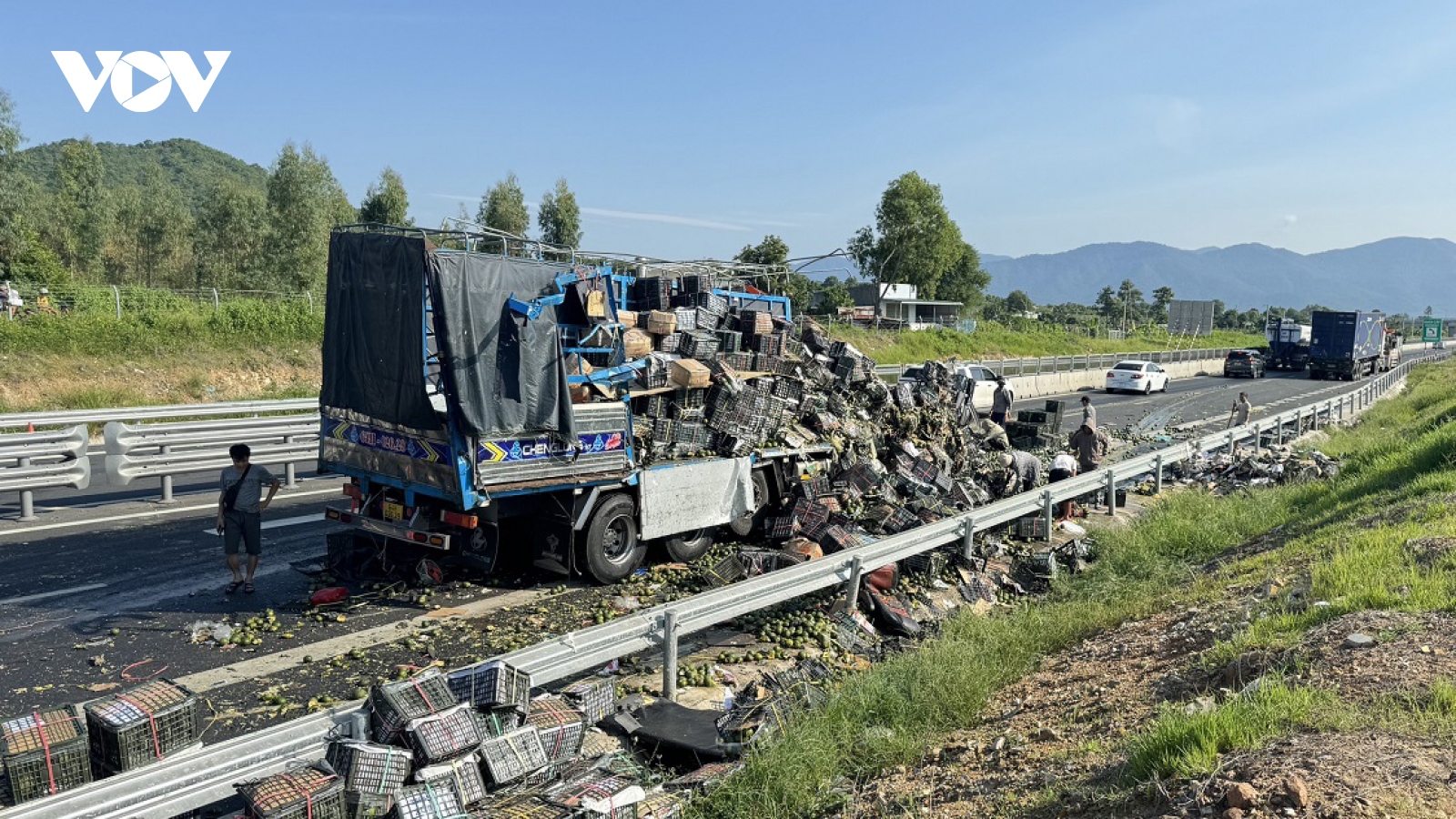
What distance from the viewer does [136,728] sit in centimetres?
418

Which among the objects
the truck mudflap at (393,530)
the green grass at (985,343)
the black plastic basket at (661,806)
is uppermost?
the green grass at (985,343)

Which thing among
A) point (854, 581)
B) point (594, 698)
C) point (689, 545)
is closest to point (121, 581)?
point (689, 545)

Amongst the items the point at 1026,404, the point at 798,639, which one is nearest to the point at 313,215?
the point at 1026,404

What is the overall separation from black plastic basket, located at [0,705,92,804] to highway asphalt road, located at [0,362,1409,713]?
6.91ft

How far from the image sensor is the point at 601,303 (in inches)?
363

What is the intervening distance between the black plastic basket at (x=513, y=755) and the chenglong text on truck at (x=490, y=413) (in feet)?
11.0

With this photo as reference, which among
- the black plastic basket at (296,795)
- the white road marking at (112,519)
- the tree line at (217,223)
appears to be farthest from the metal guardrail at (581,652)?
the tree line at (217,223)

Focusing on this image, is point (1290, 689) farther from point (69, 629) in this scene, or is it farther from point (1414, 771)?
point (69, 629)

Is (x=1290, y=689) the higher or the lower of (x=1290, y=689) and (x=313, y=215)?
the lower

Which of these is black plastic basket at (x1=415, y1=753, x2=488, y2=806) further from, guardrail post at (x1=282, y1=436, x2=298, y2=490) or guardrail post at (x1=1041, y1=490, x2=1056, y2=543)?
guardrail post at (x1=282, y1=436, x2=298, y2=490)

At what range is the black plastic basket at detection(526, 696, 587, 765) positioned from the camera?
191 inches

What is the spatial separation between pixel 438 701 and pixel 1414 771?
4476 mm

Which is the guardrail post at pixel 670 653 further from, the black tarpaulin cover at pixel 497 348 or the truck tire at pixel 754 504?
the truck tire at pixel 754 504

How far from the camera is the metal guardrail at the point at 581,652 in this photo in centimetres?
365
